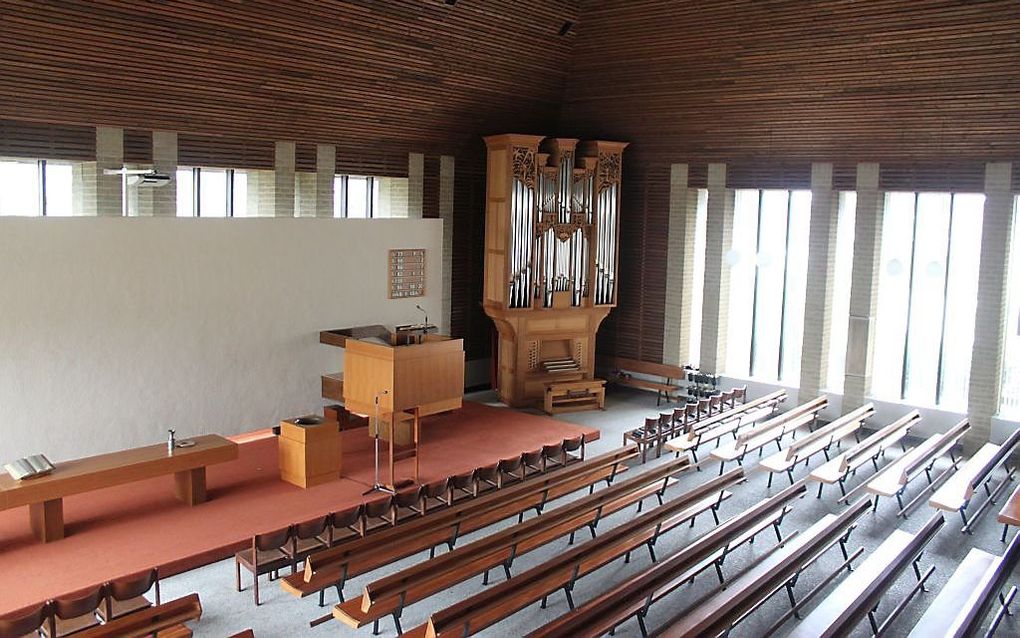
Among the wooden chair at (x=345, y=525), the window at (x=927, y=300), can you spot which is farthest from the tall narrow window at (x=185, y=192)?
the window at (x=927, y=300)

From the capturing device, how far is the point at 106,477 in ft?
27.2

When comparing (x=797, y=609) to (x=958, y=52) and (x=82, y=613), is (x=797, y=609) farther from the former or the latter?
(x=958, y=52)

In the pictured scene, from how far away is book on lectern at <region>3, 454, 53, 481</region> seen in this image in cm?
787

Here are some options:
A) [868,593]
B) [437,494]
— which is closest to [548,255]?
[437,494]

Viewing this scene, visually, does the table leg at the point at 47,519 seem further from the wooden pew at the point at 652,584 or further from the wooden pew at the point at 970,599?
the wooden pew at the point at 970,599

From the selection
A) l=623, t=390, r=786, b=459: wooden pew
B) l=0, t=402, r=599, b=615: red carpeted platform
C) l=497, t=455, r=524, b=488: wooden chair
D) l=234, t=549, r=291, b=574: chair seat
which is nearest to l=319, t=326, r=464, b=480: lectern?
l=0, t=402, r=599, b=615: red carpeted platform

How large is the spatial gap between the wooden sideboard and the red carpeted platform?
0.55 feet

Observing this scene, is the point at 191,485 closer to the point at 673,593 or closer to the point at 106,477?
the point at 106,477

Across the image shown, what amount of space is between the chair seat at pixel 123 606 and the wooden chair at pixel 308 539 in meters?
1.17

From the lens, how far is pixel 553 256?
14258mm

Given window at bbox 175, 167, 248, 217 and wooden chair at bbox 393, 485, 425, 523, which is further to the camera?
window at bbox 175, 167, 248, 217

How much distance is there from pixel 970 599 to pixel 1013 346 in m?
7.43

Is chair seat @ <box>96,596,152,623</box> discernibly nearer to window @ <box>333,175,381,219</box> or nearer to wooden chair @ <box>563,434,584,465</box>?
wooden chair @ <box>563,434,584,465</box>

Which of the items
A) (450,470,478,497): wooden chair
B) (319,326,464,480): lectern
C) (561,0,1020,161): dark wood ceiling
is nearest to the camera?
(450,470,478,497): wooden chair
